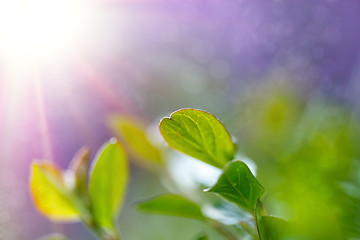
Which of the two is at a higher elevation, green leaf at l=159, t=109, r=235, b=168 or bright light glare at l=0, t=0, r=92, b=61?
bright light glare at l=0, t=0, r=92, b=61

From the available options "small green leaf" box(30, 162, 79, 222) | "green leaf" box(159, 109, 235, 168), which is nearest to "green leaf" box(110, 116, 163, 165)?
"small green leaf" box(30, 162, 79, 222)

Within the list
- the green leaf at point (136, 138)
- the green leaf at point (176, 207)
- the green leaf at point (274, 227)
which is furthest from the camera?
the green leaf at point (136, 138)

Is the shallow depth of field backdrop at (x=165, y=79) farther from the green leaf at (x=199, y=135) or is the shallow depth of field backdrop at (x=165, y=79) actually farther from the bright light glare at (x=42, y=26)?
the green leaf at (x=199, y=135)

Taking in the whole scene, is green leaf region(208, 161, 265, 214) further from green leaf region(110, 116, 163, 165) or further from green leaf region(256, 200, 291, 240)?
green leaf region(110, 116, 163, 165)

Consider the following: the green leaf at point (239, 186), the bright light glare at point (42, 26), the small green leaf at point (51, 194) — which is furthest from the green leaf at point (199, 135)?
the bright light glare at point (42, 26)

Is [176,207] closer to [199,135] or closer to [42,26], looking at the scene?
[199,135]

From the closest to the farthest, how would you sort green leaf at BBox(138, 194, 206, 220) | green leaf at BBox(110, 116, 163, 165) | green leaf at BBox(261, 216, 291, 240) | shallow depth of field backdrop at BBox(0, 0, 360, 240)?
green leaf at BBox(261, 216, 291, 240)
green leaf at BBox(138, 194, 206, 220)
green leaf at BBox(110, 116, 163, 165)
shallow depth of field backdrop at BBox(0, 0, 360, 240)

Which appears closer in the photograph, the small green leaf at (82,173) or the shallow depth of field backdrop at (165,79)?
the small green leaf at (82,173)
